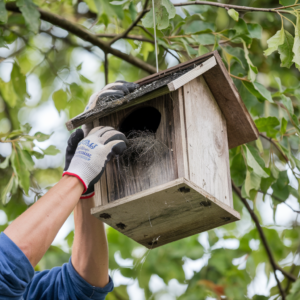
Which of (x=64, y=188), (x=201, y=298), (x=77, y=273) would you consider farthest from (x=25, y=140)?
(x=201, y=298)

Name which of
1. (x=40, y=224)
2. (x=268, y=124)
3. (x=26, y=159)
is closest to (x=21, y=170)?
(x=26, y=159)

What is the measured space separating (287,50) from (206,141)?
0.52 metres

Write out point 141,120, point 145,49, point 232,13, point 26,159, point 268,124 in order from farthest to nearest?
1. point 145,49
2. point 26,159
3. point 268,124
4. point 141,120
5. point 232,13

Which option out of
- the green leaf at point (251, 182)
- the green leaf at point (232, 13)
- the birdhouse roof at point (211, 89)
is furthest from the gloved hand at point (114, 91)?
the green leaf at point (251, 182)

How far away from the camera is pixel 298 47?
6.29 feet

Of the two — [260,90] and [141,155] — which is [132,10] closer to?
[260,90]

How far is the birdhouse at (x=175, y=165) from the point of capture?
1844 millimetres

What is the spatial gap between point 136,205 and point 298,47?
0.90 meters

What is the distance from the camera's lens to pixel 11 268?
1.53 meters

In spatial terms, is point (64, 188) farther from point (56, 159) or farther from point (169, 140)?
point (56, 159)

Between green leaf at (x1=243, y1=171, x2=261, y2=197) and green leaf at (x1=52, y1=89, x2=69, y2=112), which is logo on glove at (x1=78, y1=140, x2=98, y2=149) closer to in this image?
green leaf at (x1=243, y1=171, x2=261, y2=197)

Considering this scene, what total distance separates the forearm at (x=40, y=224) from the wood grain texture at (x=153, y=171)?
0.89 ft

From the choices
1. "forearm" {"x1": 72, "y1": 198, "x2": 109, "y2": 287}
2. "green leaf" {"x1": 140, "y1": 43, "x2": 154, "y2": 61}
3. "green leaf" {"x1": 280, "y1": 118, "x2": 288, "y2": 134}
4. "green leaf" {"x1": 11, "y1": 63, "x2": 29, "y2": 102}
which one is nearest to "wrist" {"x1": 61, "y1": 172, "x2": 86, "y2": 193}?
"forearm" {"x1": 72, "y1": 198, "x2": 109, "y2": 287}

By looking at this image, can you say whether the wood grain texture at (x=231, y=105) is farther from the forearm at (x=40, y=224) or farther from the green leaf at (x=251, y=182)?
the forearm at (x=40, y=224)
